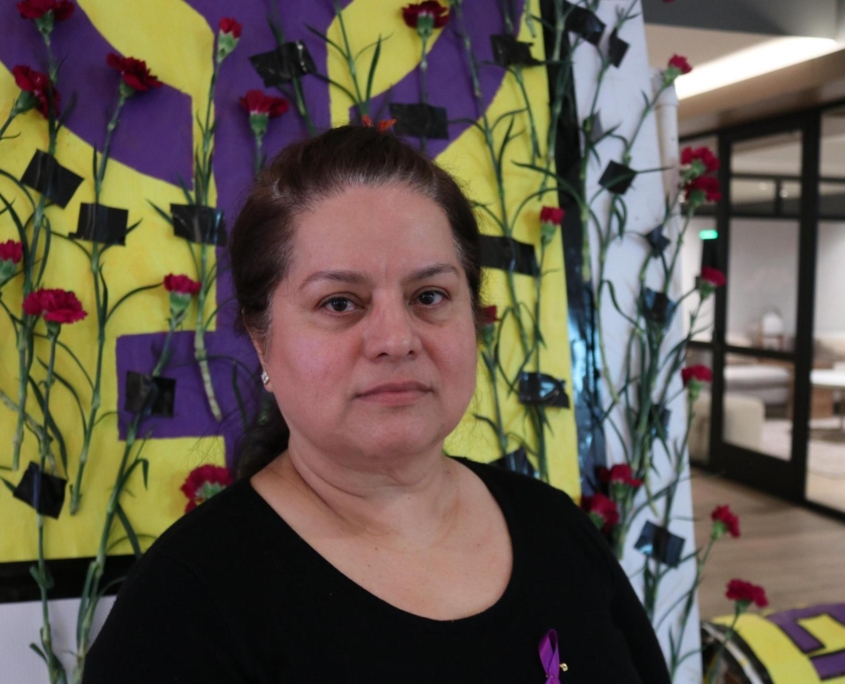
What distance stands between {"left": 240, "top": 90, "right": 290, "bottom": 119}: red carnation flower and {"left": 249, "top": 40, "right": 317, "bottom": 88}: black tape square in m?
0.07

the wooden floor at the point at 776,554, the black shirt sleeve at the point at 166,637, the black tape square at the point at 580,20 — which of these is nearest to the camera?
the black shirt sleeve at the point at 166,637

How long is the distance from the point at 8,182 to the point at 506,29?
3.78 ft

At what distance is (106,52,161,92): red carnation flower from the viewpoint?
1428 millimetres

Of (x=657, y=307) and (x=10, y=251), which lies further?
(x=657, y=307)

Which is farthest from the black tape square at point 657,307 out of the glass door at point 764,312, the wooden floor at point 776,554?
the glass door at point 764,312

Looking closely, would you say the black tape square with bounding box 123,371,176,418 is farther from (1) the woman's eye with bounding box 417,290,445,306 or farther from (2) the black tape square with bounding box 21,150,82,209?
(1) the woman's eye with bounding box 417,290,445,306

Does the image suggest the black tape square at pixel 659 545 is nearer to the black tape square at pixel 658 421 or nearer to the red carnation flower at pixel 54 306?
the black tape square at pixel 658 421

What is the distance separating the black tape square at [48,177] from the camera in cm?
145

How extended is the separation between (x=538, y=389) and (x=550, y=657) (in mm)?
910

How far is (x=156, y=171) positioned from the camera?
1528 mm

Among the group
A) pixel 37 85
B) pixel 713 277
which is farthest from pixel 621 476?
pixel 37 85

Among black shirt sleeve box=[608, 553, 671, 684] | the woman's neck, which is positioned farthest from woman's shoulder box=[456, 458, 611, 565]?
the woman's neck

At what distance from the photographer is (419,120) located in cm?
169

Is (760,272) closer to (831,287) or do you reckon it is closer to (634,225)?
(831,287)
